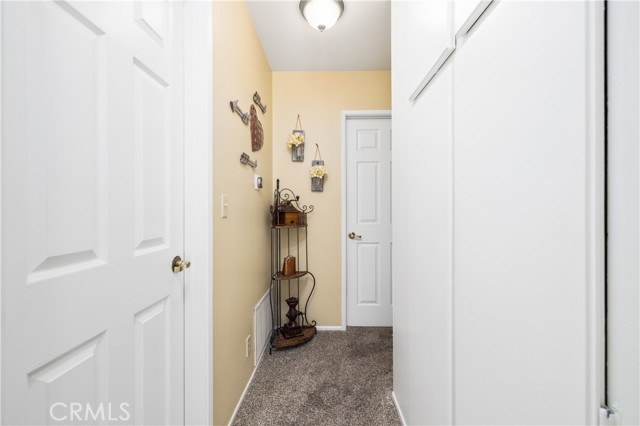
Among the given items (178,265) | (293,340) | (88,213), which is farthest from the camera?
(293,340)

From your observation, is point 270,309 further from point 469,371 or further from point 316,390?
point 469,371

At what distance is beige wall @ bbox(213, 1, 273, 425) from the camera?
1327 millimetres

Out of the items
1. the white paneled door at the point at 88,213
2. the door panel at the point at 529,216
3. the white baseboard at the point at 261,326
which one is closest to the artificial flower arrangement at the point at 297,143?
the white baseboard at the point at 261,326

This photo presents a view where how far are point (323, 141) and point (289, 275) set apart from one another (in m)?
1.36

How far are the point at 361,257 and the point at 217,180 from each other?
6.01ft

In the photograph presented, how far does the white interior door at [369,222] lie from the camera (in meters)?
2.76

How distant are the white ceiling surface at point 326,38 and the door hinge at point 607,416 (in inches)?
87.2

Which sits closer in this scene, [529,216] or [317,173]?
[529,216]

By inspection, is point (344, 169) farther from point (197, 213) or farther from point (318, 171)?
point (197, 213)

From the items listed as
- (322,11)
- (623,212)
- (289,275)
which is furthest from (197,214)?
(322,11)

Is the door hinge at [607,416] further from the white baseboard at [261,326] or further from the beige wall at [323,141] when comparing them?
the beige wall at [323,141]

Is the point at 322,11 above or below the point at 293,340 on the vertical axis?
above

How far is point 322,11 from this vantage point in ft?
5.74

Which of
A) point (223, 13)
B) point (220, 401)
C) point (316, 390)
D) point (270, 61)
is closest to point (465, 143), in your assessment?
point (223, 13)
